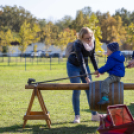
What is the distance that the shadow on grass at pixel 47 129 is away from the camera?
11.9ft

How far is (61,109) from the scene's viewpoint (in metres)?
5.23

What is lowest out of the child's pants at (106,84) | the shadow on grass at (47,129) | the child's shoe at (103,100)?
the shadow on grass at (47,129)

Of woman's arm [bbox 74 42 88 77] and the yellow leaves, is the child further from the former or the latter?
the yellow leaves

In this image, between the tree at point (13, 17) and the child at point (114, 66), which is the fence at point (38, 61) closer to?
the child at point (114, 66)

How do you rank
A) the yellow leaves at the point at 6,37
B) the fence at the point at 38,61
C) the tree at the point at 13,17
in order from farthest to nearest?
the tree at the point at 13,17
the yellow leaves at the point at 6,37
the fence at the point at 38,61

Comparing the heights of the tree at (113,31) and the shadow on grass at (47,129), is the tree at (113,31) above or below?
above

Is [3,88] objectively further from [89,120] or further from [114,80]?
[114,80]

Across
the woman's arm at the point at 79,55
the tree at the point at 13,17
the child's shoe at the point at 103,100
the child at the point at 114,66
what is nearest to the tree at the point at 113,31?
the tree at the point at 13,17

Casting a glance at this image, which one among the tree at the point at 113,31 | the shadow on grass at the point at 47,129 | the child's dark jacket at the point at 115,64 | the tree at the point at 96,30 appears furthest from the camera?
the tree at the point at 113,31

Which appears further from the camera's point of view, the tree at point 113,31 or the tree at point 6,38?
the tree at point 6,38

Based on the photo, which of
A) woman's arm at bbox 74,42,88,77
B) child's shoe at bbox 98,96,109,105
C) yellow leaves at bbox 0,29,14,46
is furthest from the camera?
yellow leaves at bbox 0,29,14,46

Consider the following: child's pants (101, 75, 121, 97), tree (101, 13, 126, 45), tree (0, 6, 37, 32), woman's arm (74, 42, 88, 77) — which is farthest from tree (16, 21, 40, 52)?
child's pants (101, 75, 121, 97)

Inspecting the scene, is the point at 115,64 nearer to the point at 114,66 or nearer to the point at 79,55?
the point at 114,66

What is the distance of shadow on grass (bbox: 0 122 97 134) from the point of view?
362 cm
